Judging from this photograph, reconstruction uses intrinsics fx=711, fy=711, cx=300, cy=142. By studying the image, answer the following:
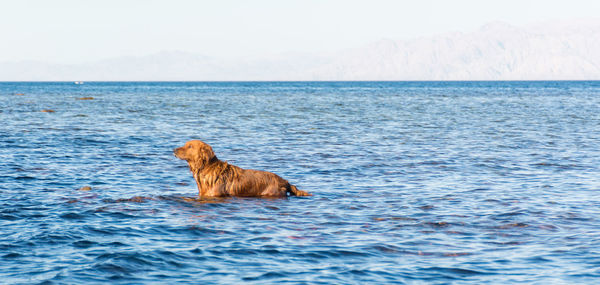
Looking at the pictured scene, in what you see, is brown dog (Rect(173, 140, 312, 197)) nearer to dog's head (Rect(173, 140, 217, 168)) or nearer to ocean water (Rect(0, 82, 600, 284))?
dog's head (Rect(173, 140, 217, 168))

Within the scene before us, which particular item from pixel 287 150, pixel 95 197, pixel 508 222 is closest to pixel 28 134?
pixel 287 150

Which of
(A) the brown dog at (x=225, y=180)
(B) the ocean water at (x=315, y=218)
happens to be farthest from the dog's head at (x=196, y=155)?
(B) the ocean water at (x=315, y=218)

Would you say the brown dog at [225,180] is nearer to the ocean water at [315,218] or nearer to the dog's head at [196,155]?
the dog's head at [196,155]

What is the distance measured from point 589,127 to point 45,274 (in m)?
40.2

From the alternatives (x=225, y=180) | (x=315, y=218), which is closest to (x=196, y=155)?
(x=225, y=180)

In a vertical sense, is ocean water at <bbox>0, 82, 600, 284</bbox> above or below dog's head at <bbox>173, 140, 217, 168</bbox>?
below

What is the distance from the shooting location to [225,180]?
17797 mm

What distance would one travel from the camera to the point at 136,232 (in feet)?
45.3

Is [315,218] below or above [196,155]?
below

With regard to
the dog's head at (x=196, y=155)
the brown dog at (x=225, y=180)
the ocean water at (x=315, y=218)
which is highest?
the dog's head at (x=196, y=155)

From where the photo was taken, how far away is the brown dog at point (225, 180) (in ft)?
58.2

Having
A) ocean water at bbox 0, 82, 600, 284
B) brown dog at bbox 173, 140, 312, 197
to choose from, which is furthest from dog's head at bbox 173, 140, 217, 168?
ocean water at bbox 0, 82, 600, 284

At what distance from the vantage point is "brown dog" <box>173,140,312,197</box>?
17750 mm

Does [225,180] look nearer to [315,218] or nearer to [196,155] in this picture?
[196,155]
